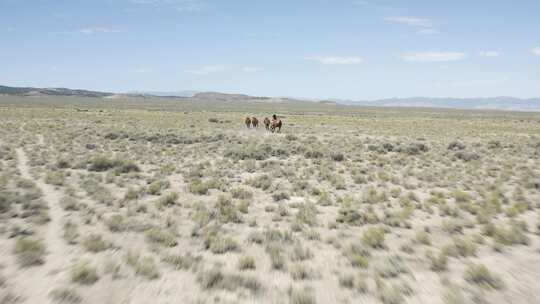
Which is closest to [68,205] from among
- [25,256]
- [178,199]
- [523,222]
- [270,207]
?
[178,199]

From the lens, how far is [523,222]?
9.42m

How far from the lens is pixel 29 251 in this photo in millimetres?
7145

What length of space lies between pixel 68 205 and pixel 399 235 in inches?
287

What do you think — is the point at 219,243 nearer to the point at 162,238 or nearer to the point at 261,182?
the point at 162,238

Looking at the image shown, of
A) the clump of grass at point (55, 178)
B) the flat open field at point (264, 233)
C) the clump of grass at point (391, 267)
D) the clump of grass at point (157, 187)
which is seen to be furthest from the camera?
the clump of grass at point (55, 178)

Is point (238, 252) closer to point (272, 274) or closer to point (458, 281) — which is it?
point (272, 274)

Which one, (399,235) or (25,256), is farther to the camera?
(399,235)

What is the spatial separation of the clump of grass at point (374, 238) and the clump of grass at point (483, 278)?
1.74m

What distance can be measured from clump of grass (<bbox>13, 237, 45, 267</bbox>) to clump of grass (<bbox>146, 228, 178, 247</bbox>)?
5.79 feet

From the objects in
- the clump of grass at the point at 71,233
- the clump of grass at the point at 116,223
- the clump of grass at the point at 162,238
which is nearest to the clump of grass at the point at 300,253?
the clump of grass at the point at 162,238

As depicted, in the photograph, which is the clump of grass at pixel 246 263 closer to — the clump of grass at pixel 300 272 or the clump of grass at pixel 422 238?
the clump of grass at pixel 300 272

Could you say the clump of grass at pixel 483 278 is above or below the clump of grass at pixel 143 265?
above

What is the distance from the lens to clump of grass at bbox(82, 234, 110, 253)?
24.4 feet

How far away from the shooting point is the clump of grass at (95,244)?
24.4 ft
